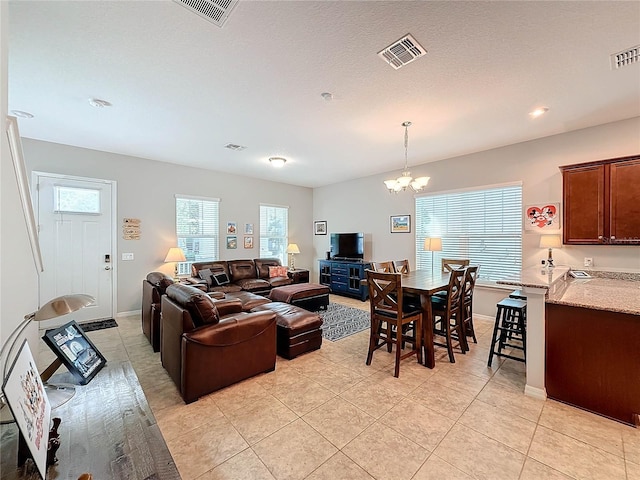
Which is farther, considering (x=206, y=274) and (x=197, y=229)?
(x=197, y=229)

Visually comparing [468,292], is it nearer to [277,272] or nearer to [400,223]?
[400,223]

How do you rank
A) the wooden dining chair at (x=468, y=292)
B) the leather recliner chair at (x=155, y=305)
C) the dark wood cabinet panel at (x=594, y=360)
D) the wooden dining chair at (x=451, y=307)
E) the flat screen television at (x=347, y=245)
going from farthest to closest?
1. the flat screen television at (x=347, y=245)
2. the leather recliner chair at (x=155, y=305)
3. the wooden dining chair at (x=468, y=292)
4. the wooden dining chair at (x=451, y=307)
5. the dark wood cabinet panel at (x=594, y=360)

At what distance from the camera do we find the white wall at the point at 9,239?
1200 mm

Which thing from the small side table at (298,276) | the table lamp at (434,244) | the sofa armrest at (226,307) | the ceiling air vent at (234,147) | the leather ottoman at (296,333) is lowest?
the leather ottoman at (296,333)

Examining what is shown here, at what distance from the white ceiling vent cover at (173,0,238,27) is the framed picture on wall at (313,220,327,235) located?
19.7 feet

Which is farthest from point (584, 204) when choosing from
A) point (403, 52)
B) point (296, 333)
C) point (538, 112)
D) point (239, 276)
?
point (239, 276)

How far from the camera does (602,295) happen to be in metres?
2.54

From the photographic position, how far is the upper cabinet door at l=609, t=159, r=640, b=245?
10.3 feet

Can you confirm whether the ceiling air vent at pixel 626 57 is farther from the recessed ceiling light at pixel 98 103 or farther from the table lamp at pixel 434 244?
the recessed ceiling light at pixel 98 103

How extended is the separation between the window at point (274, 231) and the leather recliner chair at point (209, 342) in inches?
167

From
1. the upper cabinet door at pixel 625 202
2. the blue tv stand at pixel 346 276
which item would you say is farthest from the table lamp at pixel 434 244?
the upper cabinet door at pixel 625 202

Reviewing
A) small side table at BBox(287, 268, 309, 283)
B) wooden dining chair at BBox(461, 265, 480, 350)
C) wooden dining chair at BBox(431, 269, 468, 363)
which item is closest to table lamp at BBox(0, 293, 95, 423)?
Answer: wooden dining chair at BBox(431, 269, 468, 363)

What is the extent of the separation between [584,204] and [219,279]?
5879 mm

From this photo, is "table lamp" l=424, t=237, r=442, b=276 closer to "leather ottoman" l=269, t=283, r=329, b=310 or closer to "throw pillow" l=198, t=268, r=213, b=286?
"leather ottoman" l=269, t=283, r=329, b=310
